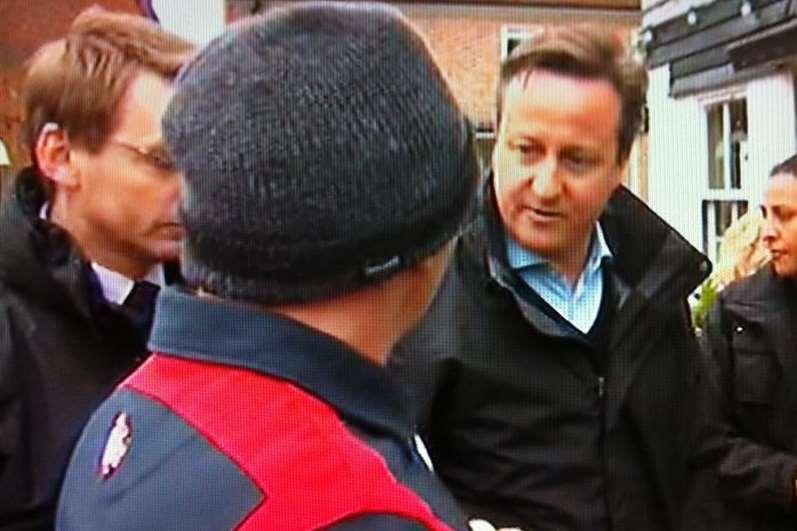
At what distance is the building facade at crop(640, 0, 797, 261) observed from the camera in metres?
8.14

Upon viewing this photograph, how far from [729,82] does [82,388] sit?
7.60 meters

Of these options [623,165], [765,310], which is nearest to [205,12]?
→ [765,310]

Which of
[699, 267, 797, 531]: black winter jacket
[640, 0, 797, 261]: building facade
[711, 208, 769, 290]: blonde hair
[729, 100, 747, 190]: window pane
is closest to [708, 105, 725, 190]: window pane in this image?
[640, 0, 797, 261]: building facade

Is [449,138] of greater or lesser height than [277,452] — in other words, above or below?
above

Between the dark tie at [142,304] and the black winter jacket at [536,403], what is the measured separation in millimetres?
405

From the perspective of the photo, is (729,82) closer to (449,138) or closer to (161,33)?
(161,33)

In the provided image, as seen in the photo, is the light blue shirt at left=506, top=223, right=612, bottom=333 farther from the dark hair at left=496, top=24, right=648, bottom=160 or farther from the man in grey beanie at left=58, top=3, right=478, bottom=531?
the man in grey beanie at left=58, top=3, right=478, bottom=531

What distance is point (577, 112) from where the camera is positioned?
7.65ft

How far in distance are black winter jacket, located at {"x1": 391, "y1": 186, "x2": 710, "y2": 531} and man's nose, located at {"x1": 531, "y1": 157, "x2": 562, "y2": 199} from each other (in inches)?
4.2

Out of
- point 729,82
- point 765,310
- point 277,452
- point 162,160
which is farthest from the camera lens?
point 729,82

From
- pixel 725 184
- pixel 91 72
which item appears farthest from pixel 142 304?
pixel 725 184

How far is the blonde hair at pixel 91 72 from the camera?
2.04m

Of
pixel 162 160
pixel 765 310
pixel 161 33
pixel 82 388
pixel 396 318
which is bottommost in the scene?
pixel 765 310

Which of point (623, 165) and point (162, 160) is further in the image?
point (623, 165)
